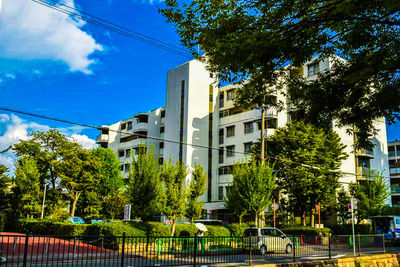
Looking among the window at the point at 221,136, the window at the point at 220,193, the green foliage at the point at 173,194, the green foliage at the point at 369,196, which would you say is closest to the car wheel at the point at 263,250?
the green foliage at the point at 173,194

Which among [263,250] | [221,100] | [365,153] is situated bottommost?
[263,250]

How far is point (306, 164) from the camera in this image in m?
35.4

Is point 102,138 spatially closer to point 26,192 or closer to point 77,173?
point 77,173

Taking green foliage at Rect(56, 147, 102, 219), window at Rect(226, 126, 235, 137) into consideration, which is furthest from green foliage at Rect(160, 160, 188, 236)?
window at Rect(226, 126, 235, 137)

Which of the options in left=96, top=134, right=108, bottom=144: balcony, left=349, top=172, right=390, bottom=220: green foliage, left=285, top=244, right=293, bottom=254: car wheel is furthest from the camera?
left=96, top=134, right=108, bottom=144: balcony

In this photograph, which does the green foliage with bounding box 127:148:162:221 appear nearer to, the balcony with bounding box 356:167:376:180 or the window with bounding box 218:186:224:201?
the window with bounding box 218:186:224:201

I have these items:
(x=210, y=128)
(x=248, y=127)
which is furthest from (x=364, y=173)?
(x=210, y=128)

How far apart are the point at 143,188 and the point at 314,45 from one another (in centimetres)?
1869

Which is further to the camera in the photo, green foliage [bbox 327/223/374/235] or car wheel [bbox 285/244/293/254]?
green foliage [bbox 327/223/374/235]

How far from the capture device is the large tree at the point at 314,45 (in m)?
8.16

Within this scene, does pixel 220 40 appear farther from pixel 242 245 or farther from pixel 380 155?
pixel 380 155

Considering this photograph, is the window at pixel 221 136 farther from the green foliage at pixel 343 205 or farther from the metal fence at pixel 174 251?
the metal fence at pixel 174 251

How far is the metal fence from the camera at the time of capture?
1121cm

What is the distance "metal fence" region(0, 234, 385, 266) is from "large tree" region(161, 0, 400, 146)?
5.76 m
